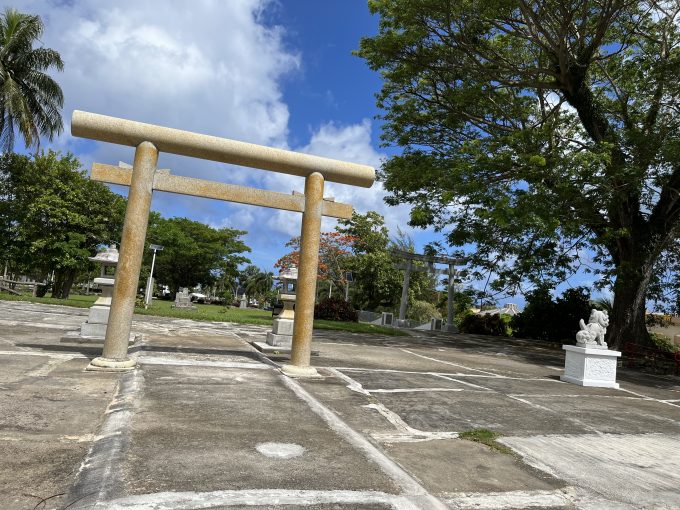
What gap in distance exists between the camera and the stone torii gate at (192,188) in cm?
629

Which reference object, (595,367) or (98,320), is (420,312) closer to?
(595,367)

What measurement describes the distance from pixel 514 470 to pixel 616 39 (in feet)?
48.3

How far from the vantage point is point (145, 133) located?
652 centimetres

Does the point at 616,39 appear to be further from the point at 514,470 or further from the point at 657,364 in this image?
the point at 514,470

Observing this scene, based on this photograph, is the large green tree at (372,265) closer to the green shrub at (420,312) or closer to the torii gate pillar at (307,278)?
the green shrub at (420,312)

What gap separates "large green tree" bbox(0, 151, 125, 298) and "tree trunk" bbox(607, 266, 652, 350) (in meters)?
22.3

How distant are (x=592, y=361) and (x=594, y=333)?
2.03ft

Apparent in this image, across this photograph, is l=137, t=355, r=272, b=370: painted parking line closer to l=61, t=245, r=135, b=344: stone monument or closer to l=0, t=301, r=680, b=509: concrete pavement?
l=0, t=301, r=680, b=509: concrete pavement

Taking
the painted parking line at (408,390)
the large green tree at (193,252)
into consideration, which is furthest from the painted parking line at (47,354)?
the large green tree at (193,252)

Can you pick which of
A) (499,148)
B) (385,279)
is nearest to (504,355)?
(499,148)

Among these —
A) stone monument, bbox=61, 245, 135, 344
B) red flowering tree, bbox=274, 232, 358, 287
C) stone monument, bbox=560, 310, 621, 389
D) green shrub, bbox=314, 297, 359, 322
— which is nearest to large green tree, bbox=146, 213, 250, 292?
Result: red flowering tree, bbox=274, 232, 358, 287

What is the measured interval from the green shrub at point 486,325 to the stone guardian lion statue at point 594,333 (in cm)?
1628

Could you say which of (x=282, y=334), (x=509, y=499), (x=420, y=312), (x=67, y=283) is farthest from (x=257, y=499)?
(x=420, y=312)

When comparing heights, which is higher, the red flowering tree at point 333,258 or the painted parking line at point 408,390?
the red flowering tree at point 333,258
